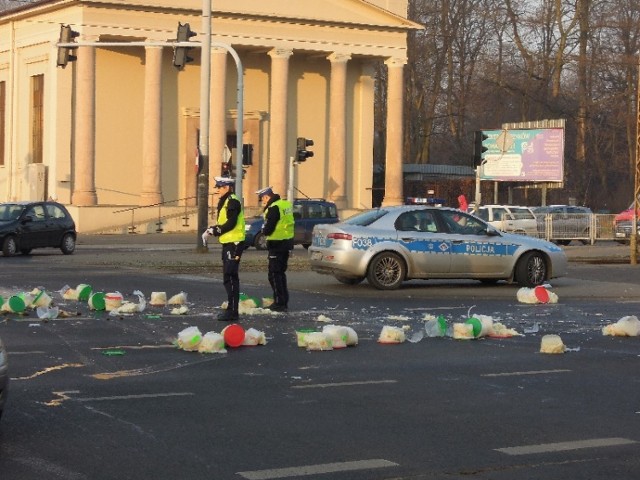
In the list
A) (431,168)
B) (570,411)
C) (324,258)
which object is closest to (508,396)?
(570,411)

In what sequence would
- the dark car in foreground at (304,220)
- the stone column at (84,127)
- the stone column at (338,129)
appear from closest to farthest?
the dark car in foreground at (304,220) → the stone column at (84,127) → the stone column at (338,129)

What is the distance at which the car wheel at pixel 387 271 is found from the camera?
74.2ft

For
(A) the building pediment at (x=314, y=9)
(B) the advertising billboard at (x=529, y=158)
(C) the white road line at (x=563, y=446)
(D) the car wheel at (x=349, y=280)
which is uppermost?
(A) the building pediment at (x=314, y=9)

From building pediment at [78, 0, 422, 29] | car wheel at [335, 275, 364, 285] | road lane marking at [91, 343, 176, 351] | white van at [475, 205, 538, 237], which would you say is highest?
building pediment at [78, 0, 422, 29]

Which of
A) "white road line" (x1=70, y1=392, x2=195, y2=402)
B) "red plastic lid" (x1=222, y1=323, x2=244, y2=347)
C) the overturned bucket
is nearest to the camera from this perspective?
"white road line" (x1=70, y1=392, x2=195, y2=402)

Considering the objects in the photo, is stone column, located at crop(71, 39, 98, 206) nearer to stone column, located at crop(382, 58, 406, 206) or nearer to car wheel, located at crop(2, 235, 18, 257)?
stone column, located at crop(382, 58, 406, 206)

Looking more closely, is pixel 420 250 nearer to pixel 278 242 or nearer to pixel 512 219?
pixel 278 242

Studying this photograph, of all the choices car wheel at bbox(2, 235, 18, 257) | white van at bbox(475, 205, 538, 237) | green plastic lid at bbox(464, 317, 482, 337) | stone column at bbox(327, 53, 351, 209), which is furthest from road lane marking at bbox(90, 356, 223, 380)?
stone column at bbox(327, 53, 351, 209)

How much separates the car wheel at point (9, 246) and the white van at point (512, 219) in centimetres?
1828

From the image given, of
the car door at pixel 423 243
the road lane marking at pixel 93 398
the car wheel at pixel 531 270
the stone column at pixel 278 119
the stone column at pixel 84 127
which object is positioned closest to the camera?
the road lane marking at pixel 93 398

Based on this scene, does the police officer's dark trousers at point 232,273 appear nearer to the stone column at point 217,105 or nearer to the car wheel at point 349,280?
the car wheel at point 349,280

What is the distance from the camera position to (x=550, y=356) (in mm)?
13648

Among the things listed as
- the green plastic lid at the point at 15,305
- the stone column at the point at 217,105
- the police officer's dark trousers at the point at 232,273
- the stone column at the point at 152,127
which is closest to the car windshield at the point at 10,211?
the green plastic lid at the point at 15,305

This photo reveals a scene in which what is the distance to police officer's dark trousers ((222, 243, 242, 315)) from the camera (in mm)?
16641
